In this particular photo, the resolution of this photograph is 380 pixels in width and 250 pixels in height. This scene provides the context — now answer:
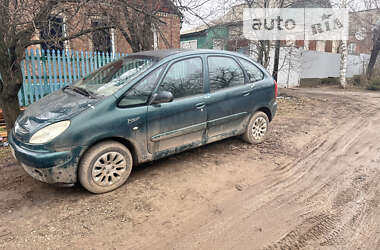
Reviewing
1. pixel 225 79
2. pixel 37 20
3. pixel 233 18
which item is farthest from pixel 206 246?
pixel 233 18

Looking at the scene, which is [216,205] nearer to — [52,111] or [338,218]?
[338,218]

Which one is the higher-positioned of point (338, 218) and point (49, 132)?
point (49, 132)

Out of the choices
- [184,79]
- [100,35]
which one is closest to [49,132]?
[184,79]

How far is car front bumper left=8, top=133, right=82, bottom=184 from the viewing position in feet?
9.17

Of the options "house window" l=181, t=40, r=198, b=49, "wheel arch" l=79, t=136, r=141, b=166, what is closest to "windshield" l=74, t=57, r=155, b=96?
"wheel arch" l=79, t=136, r=141, b=166

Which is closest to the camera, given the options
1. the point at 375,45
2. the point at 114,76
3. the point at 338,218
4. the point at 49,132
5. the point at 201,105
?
the point at 338,218

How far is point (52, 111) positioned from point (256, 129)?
11.1ft

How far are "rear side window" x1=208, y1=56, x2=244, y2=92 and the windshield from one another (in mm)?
988

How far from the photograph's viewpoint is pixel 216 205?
9.69 ft

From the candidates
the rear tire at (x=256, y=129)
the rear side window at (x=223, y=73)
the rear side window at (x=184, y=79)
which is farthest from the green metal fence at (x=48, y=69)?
the rear tire at (x=256, y=129)

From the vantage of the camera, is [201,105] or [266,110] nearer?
[201,105]

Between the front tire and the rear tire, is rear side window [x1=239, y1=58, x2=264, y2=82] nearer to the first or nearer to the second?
the rear tire

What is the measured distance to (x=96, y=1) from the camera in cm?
498

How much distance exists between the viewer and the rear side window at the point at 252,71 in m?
4.60
